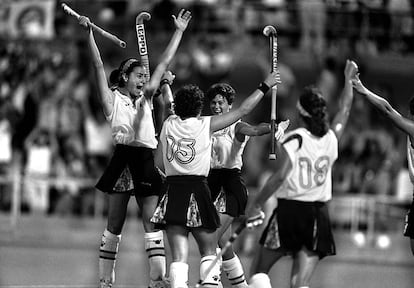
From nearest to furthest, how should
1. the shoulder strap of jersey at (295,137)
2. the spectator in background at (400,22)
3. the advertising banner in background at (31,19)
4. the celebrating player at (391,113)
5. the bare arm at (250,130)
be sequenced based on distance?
the shoulder strap of jersey at (295,137) < the celebrating player at (391,113) < the bare arm at (250,130) < the advertising banner in background at (31,19) < the spectator in background at (400,22)

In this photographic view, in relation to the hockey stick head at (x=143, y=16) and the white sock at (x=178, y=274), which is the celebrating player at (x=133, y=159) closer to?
the hockey stick head at (x=143, y=16)

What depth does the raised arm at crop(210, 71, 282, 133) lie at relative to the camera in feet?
41.4

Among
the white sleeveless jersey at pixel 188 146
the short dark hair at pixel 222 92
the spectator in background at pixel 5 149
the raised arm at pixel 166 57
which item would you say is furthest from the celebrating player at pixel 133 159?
the spectator in background at pixel 5 149

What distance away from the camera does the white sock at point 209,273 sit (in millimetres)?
12930

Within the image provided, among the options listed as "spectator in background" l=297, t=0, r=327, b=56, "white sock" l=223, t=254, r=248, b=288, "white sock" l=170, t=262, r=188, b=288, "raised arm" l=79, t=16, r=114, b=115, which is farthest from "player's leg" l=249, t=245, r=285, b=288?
"spectator in background" l=297, t=0, r=327, b=56

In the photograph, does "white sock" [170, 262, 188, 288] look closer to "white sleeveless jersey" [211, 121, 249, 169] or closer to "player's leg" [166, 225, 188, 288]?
"player's leg" [166, 225, 188, 288]

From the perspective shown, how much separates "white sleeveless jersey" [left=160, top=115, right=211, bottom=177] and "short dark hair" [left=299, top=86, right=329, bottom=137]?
1.25 metres

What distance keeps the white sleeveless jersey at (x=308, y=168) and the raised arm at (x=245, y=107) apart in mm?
704

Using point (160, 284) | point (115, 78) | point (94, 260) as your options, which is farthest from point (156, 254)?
point (94, 260)

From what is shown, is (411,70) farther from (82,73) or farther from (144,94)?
(144,94)

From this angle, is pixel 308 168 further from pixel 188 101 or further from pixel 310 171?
pixel 188 101

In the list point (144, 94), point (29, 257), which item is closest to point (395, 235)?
point (29, 257)

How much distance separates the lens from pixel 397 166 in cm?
2502

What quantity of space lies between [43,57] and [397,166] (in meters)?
7.51
